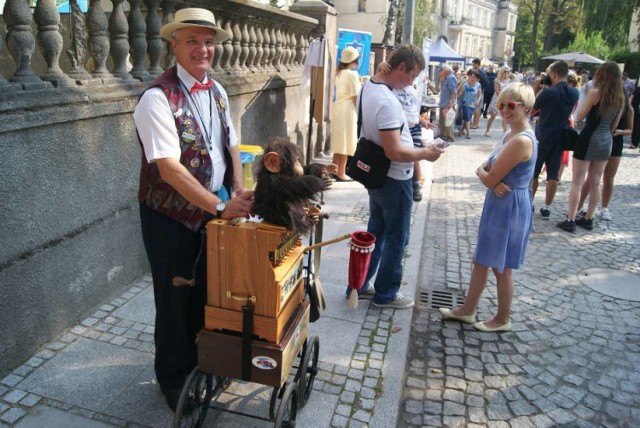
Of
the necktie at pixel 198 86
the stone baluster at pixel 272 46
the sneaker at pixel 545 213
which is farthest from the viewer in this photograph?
the stone baluster at pixel 272 46

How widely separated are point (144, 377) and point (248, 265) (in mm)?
1444

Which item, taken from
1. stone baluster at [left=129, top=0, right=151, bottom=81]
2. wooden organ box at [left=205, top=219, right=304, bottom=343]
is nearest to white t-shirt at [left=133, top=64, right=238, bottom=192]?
wooden organ box at [left=205, top=219, right=304, bottom=343]

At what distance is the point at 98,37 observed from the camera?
12.0 feet

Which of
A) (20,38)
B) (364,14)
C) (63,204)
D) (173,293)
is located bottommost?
(173,293)

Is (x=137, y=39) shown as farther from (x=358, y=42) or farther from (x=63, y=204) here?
(x=358, y=42)

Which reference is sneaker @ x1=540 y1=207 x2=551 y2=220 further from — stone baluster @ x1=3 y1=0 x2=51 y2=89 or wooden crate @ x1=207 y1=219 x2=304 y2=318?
stone baluster @ x1=3 y1=0 x2=51 y2=89

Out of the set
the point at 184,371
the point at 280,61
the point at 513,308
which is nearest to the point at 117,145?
the point at 184,371

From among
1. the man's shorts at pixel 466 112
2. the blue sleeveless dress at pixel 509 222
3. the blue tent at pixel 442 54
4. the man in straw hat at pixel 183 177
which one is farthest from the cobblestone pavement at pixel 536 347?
the blue tent at pixel 442 54

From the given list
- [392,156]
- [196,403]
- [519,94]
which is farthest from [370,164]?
[196,403]

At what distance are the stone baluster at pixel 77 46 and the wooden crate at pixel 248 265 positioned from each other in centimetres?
211

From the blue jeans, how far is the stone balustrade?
2250mm

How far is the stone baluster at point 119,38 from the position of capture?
382 cm

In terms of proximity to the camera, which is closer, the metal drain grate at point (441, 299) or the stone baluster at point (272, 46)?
the metal drain grate at point (441, 299)

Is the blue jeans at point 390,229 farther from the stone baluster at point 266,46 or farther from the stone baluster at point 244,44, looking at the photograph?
the stone baluster at point 266,46
